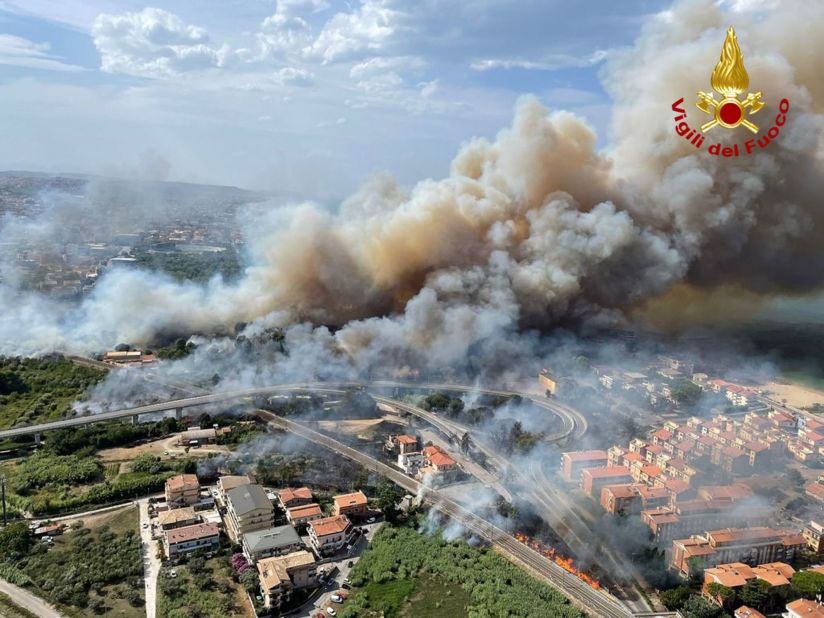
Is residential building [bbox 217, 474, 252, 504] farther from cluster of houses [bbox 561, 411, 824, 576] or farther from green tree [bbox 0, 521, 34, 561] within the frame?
cluster of houses [bbox 561, 411, 824, 576]

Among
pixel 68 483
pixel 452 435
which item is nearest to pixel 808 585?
pixel 452 435

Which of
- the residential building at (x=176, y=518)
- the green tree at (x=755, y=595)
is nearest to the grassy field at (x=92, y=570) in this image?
the residential building at (x=176, y=518)

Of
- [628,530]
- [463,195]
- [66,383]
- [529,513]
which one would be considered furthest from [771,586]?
[66,383]

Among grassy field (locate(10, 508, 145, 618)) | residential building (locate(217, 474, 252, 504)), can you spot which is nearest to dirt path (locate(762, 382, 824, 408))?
residential building (locate(217, 474, 252, 504))

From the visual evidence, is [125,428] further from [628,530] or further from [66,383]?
[628,530]

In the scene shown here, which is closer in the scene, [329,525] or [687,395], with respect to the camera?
[329,525]

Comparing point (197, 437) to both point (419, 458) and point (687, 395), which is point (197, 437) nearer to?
point (419, 458)
